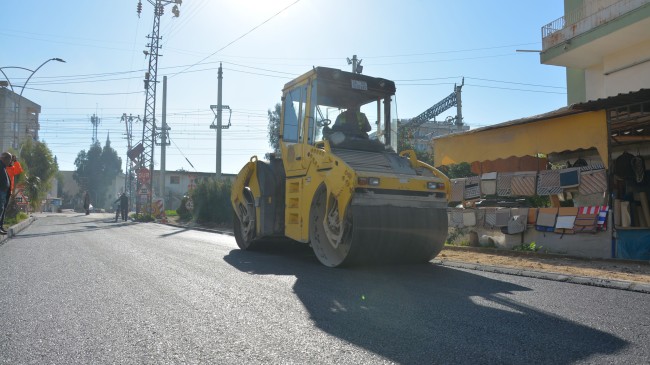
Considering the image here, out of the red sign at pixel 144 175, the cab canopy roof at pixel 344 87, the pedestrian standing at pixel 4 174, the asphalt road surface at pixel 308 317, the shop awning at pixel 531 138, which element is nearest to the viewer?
the asphalt road surface at pixel 308 317

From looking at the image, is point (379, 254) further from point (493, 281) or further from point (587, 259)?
point (587, 259)

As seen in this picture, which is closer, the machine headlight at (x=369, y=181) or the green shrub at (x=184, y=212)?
the machine headlight at (x=369, y=181)

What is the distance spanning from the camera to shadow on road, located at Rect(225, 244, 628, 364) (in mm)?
3211

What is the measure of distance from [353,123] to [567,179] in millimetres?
4841

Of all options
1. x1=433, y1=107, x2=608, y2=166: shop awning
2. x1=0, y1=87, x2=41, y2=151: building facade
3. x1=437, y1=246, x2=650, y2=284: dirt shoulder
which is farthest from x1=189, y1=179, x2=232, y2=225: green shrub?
x1=0, y1=87, x2=41, y2=151: building facade

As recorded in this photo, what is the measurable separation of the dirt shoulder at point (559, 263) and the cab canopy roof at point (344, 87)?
298 cm

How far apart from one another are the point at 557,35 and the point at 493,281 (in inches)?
558

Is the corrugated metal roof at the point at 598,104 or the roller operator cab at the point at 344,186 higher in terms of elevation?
the corrugated metal roof at the point at 598,104

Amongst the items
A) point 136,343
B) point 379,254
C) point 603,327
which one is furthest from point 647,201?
point 136,343

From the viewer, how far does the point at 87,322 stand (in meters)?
3.90

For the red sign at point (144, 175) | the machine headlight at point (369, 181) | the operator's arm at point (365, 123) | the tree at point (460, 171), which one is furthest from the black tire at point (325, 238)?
the red sign at point (144, 175)

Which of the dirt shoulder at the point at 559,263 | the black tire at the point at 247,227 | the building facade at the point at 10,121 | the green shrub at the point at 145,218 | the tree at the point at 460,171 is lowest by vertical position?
the green shrub at the point at 145,218

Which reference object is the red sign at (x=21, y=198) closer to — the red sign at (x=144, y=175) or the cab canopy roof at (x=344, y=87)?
the red sign at (x=144, y=175)

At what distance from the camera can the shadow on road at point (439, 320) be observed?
3.21 metres
